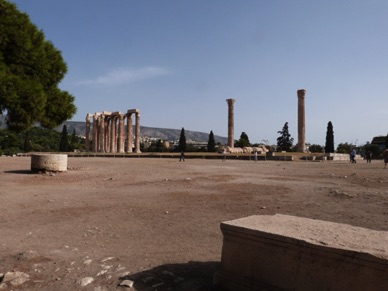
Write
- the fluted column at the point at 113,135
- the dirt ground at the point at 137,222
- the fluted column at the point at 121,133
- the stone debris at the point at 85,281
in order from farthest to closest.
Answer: the fluted column at the point at 113,135, the fluted column at the point at 121,133, the dirt ground at the point at 137,222, the stone debris at the point at 85,281

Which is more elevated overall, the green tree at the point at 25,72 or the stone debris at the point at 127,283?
the green tree at the point at 25,72

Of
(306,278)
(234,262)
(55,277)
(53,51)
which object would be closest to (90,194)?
(55,277)

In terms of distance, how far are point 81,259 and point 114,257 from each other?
1.56ft

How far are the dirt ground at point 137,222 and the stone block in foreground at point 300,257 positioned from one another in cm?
55

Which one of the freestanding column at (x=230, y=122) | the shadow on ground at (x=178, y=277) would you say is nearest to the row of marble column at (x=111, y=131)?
the freestanding column at (x=230, y=122)

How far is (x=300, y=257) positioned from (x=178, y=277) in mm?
1691

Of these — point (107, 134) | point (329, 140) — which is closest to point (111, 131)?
point (107, 134)

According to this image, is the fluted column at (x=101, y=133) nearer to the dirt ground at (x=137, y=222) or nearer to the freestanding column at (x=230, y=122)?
the freestanding column at (x=230, y=122)

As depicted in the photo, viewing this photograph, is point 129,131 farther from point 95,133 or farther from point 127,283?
point 127,283

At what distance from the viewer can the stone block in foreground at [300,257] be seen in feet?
10.5

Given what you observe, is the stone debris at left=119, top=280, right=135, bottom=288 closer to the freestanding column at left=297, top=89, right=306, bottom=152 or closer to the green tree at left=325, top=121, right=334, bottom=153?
the freestanding column at left=297, top=89, right=306, bottom=152

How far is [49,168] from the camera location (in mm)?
16828

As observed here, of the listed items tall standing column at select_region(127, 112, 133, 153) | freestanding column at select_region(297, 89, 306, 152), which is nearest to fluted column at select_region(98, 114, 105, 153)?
tall standing column at select_region(127, 112, 133, 153)

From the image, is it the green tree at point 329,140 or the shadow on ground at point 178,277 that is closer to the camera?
Result: the shadow on ground at point 178,277
